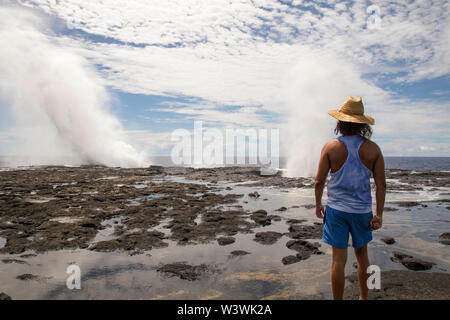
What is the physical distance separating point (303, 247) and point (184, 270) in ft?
10.8

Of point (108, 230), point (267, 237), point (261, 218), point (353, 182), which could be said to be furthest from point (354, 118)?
point (108, 230)

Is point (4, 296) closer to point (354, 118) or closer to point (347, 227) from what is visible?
point (347, 227)

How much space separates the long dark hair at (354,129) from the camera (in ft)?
11.8

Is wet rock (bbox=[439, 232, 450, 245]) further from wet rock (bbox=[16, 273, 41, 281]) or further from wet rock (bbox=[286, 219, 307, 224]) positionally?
wet rock (bbox=[16, 273, 41, 281])

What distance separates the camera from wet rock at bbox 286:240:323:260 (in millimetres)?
6570

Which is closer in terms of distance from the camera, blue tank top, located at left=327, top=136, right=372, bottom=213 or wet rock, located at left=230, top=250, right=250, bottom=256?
blue tank top, located at left=327, top=136, right=372, bottom=213

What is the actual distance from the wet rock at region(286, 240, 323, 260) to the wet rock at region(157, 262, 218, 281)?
2.26 metres

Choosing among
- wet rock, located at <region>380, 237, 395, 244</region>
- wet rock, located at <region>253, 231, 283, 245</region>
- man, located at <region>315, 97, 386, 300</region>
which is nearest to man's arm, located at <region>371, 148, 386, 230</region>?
man, located at <region>315, 97, 386, 300</region>

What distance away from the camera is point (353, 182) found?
3.40 metres

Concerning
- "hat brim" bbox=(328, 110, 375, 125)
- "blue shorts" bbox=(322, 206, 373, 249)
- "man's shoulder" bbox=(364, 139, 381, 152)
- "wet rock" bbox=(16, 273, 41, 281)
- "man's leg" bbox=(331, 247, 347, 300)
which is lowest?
"wet rock" bbox=(16, 273, 41, 281)
